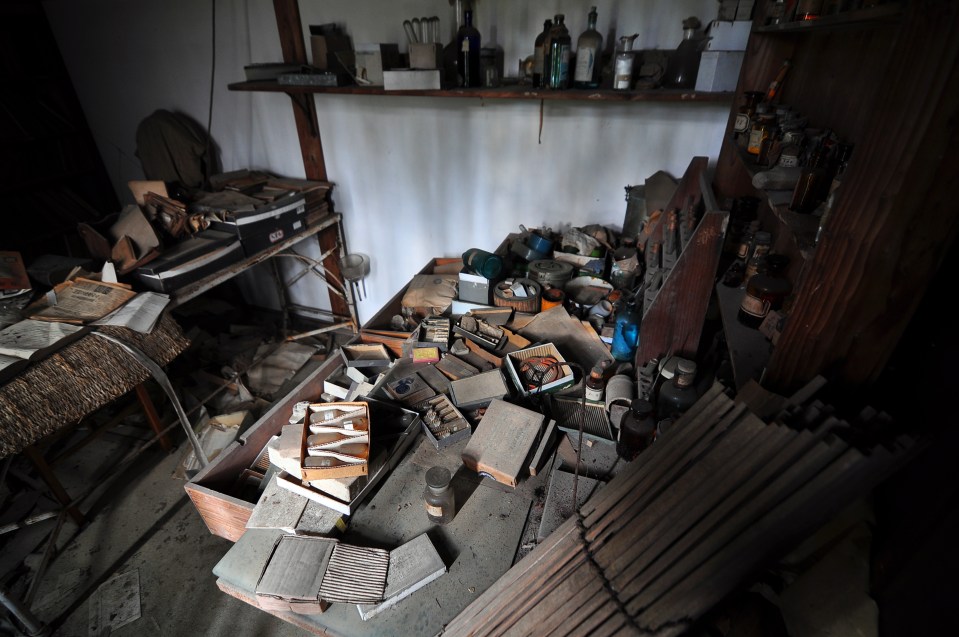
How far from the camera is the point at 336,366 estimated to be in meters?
2.04

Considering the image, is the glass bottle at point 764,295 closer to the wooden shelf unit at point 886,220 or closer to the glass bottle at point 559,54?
the wooden shelf unit at point 886,220

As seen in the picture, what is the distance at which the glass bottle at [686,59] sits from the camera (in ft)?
5.96

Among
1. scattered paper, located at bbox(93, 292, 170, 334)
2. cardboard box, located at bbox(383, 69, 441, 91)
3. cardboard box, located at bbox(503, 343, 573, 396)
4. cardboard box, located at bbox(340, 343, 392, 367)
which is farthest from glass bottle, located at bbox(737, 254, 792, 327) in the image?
scattered paper, located at bbox(93, 292, 170, 334)

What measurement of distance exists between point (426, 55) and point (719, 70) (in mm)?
A: 1216

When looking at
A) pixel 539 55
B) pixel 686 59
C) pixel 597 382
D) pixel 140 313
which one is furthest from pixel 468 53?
pixel 140 313

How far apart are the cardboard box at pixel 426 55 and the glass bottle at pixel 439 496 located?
1.76 m

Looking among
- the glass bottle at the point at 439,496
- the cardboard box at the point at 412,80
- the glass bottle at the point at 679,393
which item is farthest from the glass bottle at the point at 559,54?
the glass bottle at the point at 439,496

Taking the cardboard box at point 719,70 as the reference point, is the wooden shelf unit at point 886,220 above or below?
below

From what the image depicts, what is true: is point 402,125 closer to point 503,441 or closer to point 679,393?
point 503,441

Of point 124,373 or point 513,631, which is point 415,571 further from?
point 124,373

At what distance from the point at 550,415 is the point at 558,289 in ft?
2.32

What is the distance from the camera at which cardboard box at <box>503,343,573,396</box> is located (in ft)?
5.11

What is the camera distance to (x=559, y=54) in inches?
73.0

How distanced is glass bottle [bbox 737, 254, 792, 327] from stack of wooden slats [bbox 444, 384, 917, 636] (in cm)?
32
